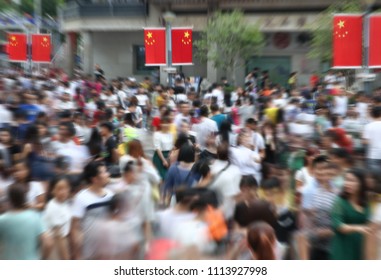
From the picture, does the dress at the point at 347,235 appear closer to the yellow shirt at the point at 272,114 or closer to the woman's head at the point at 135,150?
the woman's head at the point at 135,150

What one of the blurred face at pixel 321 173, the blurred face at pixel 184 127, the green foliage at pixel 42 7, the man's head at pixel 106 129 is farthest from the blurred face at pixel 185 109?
the green foliage at pixel 42 7

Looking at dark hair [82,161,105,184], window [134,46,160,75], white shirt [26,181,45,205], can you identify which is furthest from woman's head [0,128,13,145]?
window [134,46,160,75]

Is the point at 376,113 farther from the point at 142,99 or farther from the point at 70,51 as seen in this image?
the point at 70,51

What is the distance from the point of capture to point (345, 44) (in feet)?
36.0

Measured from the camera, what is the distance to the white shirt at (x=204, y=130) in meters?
7.80

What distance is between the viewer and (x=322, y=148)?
655 cm

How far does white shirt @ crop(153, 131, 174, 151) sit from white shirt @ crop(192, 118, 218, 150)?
61 centimetres

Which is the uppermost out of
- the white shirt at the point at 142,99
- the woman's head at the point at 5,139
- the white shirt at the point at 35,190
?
the white shirt at the point at 142,99

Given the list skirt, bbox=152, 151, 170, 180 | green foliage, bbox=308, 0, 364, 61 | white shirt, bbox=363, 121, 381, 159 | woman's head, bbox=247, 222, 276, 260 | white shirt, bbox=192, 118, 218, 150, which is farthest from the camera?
green foliage, bbox=308, 0, 364, 61

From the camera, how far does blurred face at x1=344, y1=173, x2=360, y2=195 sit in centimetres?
377

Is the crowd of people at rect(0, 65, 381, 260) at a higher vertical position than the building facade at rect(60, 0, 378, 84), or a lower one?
lower

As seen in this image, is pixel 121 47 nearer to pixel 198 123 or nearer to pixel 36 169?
Answer: pixel 198 123

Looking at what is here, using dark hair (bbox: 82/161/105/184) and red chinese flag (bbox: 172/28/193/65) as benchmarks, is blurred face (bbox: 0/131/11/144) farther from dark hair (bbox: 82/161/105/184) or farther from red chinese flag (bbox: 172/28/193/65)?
red chinese flag (bbox: 172/28/193/65)

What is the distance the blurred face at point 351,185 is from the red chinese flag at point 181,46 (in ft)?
36.4
